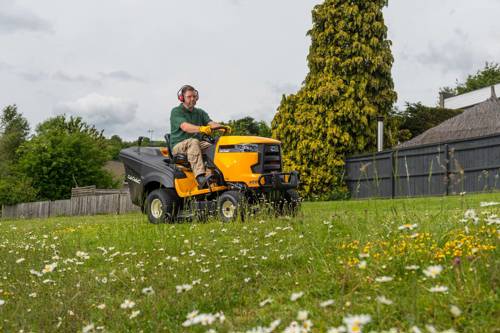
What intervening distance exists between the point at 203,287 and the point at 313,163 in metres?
18.3

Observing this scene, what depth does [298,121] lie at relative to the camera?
886 inches

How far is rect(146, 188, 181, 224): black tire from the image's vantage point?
8.73m

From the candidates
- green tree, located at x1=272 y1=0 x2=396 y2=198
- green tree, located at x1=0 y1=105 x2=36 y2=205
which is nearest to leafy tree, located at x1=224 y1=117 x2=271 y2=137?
green tree, located at x1=0 y1=105 x2=36 y2=205

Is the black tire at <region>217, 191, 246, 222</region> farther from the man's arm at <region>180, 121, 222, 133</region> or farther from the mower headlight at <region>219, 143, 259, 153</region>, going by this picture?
the man's arm at <region>180, 121, 222, 133</region>

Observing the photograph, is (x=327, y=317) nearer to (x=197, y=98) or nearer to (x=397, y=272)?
(x=397, y=272)

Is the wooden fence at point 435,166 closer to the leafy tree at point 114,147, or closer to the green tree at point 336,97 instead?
the green tree at point 336,97

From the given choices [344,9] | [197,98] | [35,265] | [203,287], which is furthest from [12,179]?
[203,287]

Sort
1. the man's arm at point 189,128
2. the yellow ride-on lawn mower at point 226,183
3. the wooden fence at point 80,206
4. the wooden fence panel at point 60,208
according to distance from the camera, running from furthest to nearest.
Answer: the wooden fence panel at point 60,208
the wooden fence at point 80,206
the man's arm at point 189,128
the yellow ride-on lawn mower at point 226,183

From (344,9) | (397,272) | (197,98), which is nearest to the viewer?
(397,272)

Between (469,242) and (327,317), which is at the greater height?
(469,242)

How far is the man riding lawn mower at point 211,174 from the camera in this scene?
8.09m

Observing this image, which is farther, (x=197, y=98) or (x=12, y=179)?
(x=12, y=179)

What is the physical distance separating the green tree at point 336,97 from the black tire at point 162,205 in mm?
12834

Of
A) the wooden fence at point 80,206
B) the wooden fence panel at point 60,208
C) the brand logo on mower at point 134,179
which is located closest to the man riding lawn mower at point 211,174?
the brand logo on mower at point 134,179
